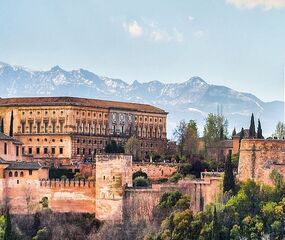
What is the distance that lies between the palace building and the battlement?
1439 cm

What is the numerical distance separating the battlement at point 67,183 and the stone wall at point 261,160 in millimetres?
10367

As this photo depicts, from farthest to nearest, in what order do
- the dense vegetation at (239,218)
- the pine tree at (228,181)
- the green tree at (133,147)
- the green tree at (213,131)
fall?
the green tree at (213,131)
the green tree at (133,147)
the pine tree at (228,181)
the dense vegetation at (239,218)

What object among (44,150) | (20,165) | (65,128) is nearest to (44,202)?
(20,165)

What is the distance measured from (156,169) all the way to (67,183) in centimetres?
892

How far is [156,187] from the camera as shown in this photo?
222ft

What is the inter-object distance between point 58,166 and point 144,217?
16309mm

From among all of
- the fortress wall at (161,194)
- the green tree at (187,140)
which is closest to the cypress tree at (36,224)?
the fortress wall at (161,194)

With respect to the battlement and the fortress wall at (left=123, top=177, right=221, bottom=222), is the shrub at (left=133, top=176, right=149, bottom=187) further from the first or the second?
the fortress wall at (left=123, top=177, right=221, bottom=222)

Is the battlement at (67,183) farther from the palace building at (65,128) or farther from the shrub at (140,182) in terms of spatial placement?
the palace building at (65,128)

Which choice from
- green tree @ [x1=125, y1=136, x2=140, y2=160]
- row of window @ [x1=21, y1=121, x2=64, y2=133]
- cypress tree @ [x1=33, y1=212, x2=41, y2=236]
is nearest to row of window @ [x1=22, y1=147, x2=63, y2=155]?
row of window @ [x1=21, y1=121, x2=64, y2=133]

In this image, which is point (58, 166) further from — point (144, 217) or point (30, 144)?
point (144, 217)

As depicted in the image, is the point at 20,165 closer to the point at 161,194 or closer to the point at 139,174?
the point at 139,174

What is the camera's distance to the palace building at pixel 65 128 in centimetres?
8894

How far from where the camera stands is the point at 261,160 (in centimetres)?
6462
